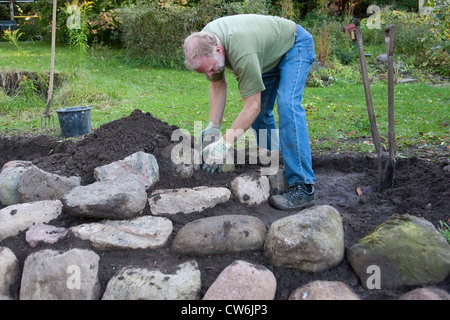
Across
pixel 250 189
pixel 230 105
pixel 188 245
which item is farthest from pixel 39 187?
pixel 230 105

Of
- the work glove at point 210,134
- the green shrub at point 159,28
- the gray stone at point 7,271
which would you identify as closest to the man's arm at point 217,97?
the work glove at point 210,134

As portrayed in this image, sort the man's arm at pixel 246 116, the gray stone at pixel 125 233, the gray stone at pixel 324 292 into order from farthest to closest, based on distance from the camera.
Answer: the man's arm at pixel 246 116
the gray stone at pixel 125 233
the gray stone at pixel 324 292

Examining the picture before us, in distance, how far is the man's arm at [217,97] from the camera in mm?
3287

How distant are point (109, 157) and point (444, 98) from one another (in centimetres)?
552

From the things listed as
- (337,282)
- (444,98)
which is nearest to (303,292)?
(337,282)

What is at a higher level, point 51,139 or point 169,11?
point 169,11

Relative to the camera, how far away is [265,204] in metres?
3.01

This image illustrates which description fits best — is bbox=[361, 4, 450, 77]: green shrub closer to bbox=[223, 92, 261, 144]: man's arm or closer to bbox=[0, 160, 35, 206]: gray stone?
bbox=[223, 92, 261, 144]: man's arm

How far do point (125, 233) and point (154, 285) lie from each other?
1.51 ft

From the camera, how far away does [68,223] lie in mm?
2672

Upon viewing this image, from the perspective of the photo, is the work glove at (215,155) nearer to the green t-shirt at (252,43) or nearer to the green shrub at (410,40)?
the green t-shirt at (252,43)

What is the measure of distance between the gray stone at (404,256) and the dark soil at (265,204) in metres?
0.06

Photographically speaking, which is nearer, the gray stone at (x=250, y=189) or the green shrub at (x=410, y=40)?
the gray stone at (x=250, y=189)
